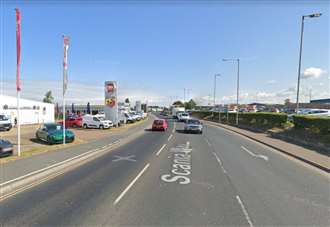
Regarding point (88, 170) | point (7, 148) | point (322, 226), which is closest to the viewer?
point (322, 226)

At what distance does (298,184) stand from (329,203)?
1573 mm

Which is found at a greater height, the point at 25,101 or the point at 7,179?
the point at 25,101

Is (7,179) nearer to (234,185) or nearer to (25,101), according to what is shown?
(234,185)

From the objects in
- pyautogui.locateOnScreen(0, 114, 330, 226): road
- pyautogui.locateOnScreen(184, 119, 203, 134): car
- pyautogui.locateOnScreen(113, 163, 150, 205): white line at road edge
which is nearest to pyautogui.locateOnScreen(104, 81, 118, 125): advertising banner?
pyautogui.locateOnScreen(184, 119, 203, 134): car

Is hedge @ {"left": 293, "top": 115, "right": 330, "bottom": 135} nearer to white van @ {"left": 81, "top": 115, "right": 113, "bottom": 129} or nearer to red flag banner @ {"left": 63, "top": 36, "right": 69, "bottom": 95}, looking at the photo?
red flag banner @ {"left": 63, "top": 36, "right": 69, "bottom": 95}

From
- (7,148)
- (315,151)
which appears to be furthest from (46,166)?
(315,151)

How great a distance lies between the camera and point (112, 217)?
197 inches

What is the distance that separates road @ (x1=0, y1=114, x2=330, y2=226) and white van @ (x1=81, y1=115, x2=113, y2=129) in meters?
21.7

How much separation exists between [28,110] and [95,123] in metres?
12.6

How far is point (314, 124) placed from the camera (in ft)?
59.0

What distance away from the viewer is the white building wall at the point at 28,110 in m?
33.6

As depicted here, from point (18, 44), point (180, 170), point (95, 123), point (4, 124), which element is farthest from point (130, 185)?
point (95, 123)

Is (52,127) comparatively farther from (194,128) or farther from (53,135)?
(194,128)

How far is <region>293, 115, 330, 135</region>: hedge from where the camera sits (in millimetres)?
16578
